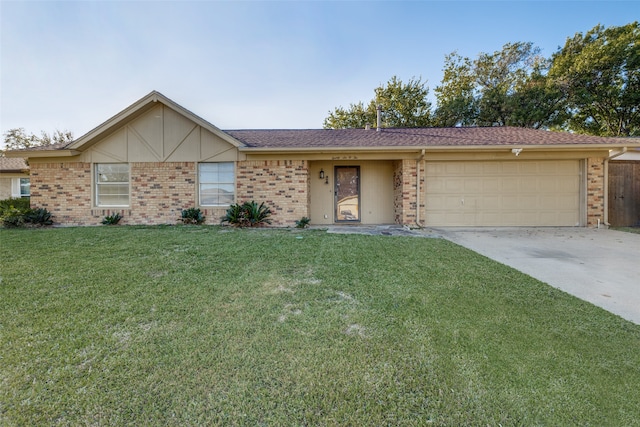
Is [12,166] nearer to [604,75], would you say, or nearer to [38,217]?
[38,217]

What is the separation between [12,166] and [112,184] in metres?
12.3

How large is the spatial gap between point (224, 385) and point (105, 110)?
15369 millimetres

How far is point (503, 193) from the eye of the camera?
8.88 m

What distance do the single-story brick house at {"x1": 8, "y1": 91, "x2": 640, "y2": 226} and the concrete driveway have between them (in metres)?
0.90

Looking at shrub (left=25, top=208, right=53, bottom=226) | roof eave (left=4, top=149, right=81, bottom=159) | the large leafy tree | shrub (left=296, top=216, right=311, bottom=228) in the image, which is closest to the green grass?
shrub (left=296, top=216, right=311, bottom=228)

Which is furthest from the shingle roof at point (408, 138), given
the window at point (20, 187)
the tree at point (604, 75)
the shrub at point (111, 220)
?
the window at point (20, 187)

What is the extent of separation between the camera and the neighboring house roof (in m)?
15.0

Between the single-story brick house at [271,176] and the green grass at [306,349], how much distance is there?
5.28 meters

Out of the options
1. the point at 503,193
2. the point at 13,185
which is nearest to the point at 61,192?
the point at 13,185

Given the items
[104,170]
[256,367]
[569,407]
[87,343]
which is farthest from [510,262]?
[104,170]

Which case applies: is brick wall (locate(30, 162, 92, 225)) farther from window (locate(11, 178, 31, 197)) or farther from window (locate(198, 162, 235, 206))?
window (locate(11, 178, 31, 197))

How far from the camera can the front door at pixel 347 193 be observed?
9.97 m

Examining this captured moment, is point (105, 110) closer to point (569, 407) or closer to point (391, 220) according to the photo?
point (391, 220)

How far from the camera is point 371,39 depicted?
41.8ft
